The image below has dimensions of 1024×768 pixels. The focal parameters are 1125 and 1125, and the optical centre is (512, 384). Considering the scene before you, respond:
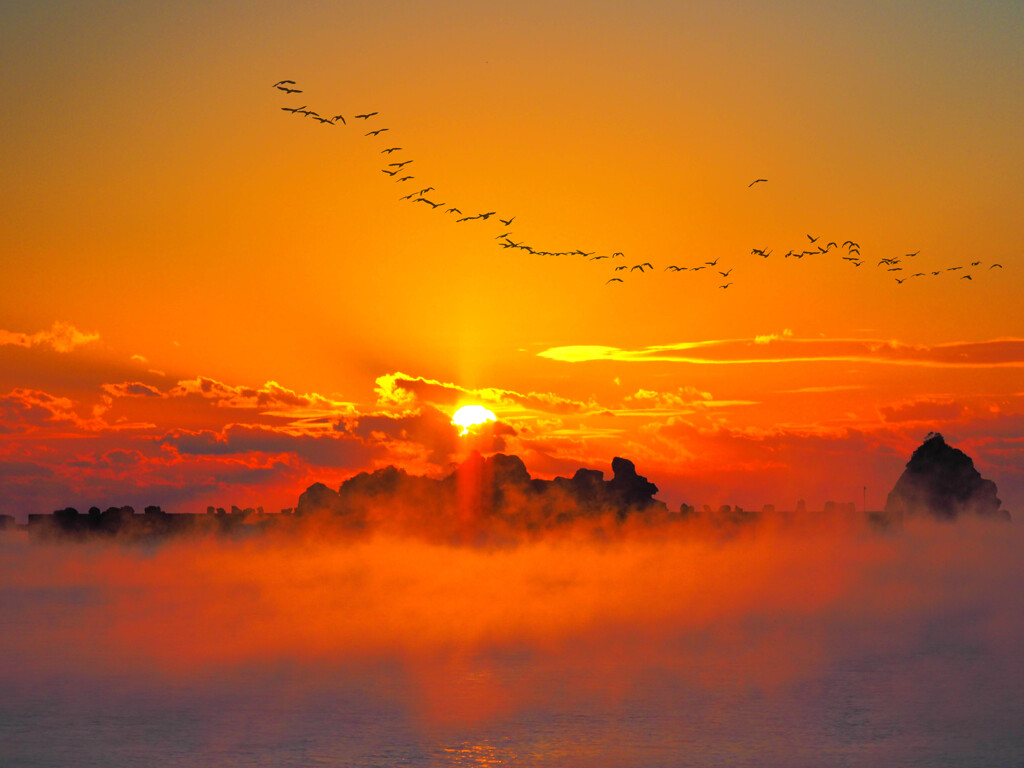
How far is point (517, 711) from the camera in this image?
401 feet

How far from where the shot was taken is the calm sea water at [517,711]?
103 metres

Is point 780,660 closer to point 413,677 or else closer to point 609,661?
point 609,661

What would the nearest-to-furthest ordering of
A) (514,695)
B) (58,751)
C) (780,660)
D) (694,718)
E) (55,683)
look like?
(58,751) < (694,718) < (514,695) < (55,683) < (780,660)

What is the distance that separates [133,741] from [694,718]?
5765cm

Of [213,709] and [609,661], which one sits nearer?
[213,709]

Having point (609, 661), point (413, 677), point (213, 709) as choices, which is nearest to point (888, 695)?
point (609, 661)

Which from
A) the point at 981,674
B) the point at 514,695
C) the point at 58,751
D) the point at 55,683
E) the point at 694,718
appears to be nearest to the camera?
the point at 58,751

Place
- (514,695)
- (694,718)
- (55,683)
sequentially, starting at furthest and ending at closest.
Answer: (55,683) < (514,695) < (694,718)

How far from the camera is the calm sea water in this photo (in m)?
103

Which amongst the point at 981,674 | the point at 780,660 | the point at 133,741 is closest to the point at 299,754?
the point at 133,741

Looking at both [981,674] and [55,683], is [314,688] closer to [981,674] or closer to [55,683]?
[55,683]

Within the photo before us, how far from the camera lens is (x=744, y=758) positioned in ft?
328

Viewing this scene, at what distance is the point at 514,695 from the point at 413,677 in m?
20.7

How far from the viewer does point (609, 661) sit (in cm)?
17000
